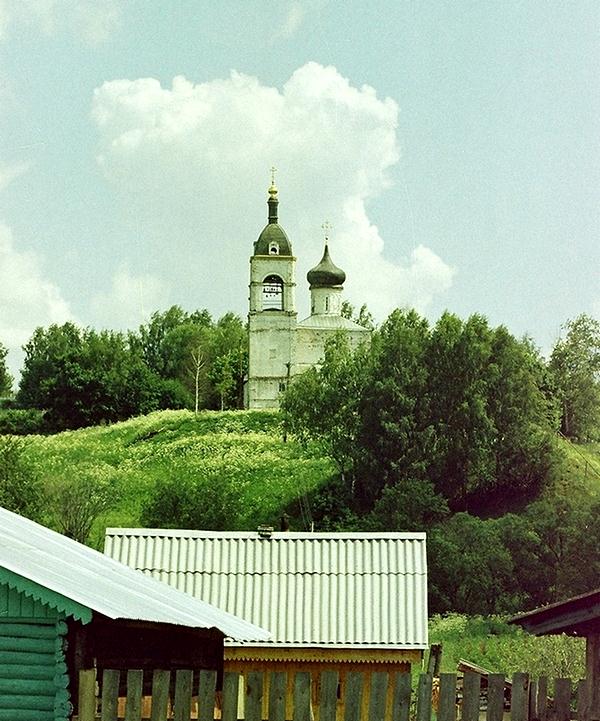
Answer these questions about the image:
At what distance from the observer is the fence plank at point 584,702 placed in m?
11.0

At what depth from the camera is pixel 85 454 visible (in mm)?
70562

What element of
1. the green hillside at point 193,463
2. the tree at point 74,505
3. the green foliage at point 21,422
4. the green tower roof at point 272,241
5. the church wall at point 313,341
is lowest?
the tree at point 74,505

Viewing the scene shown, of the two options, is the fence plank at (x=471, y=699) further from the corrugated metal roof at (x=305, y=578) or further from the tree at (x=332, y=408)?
the tree at (x=332, y=408)

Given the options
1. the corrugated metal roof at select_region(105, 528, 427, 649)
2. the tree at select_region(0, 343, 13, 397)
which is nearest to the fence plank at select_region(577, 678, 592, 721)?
the corrugated metal roof at select_region(105, 528, 427, 649)

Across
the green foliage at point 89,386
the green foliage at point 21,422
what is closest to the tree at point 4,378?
the green foliage at point 89,386

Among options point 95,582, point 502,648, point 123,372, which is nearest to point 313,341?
point 123,372

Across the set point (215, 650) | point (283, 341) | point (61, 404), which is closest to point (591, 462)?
point (283, 341)

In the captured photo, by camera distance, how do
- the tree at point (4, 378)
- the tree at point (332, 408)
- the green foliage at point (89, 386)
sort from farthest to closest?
the tree at point (4, 378), the green foliage at point (89, 386), the tree at point (332, 408)

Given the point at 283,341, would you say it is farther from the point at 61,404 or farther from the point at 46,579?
the point at 46,579

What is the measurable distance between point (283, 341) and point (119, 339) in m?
19.1

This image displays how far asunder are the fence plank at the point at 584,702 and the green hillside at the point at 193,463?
36091 mm

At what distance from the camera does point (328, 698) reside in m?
10.8

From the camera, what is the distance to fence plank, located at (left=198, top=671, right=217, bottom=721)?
1073 centimetres

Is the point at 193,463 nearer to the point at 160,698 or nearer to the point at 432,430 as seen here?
the point at 432,430
